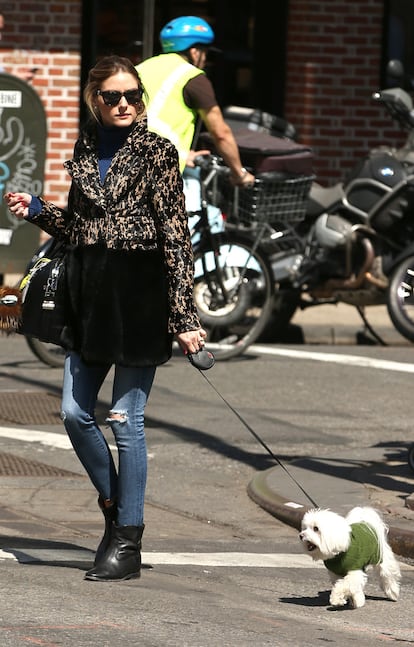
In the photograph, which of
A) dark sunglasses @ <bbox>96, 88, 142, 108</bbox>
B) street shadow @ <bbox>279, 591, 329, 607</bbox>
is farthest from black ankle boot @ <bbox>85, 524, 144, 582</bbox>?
dark sunglasses @ <bbox>96, 88, 142, 108</bbox>

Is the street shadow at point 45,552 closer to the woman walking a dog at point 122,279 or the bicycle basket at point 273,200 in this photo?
the woman walking a dog at point 122,279

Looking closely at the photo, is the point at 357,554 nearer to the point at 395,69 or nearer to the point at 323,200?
the point at 323,200

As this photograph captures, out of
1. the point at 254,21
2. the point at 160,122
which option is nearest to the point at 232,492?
the point at 160,122

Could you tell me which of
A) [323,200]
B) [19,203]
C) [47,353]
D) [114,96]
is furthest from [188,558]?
[323,200]

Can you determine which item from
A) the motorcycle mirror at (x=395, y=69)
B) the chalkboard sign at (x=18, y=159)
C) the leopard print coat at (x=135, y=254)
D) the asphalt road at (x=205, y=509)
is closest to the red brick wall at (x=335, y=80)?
the motorcycle mirror at (x=395, y=69)

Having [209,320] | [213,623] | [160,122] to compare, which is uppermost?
[160,122]

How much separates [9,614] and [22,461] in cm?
324

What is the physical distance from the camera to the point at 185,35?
10.1 metres

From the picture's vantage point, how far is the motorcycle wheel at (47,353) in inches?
431

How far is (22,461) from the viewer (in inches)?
333

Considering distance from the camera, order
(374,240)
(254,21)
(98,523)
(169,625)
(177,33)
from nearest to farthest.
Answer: (169,625) < (98,523) < (177,33) < (374,240) < (254,21)

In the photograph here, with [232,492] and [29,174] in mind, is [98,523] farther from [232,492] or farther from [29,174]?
[29,174]

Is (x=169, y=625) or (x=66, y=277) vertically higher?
(x=66, y=277)

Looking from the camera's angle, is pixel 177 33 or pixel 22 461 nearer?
pixel 22 461
